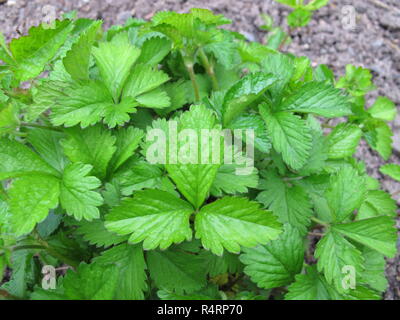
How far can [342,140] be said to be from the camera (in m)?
1.27

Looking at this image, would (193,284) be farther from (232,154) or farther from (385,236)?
(385,236)

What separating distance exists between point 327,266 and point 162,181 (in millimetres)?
513

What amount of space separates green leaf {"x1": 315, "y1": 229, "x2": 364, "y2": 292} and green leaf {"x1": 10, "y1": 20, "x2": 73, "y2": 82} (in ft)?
2.95

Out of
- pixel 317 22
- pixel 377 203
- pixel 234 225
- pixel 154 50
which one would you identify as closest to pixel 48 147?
pixel 154 50

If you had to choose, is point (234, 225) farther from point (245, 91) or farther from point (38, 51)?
point (38, 51)

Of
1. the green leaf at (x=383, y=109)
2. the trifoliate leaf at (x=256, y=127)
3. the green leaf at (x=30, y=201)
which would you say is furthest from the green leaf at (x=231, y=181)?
the green leaf at (x=383, y=109)

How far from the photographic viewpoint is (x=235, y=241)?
35.5 inches

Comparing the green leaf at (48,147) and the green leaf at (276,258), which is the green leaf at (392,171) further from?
the green leaf at (48,147)

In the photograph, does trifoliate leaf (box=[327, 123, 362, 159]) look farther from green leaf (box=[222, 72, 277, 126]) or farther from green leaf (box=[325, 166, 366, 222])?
green leaf (box=[222, 72, 277, 126])

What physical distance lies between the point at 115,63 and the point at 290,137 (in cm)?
57

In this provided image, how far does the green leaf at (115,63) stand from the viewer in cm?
112

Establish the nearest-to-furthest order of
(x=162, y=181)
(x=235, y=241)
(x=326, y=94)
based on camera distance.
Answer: (x=235, y=241), (x=162, y=181), (x=326, y=94)
